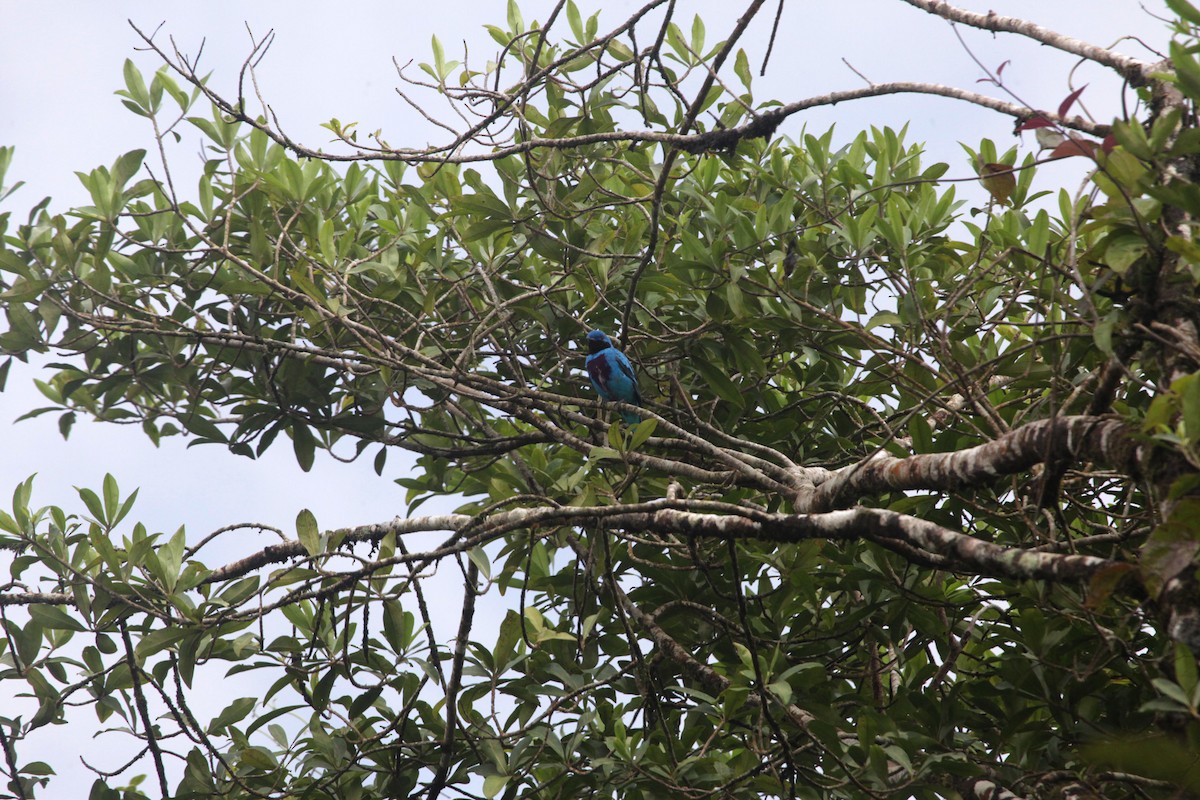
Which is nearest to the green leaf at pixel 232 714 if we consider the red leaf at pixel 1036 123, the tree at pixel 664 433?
the tree at pixel 664 433

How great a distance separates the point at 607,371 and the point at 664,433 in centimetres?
44

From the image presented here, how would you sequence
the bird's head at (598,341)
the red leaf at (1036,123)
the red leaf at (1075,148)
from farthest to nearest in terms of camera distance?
1. the bird's head at (598,341)
2. the red leaf at (1036,123)
3. the red leaf at (1075,148)

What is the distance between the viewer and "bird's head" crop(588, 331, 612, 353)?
5.00 metres

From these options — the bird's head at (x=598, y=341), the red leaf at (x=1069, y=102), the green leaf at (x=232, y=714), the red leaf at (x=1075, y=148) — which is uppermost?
the bird's head at (x=598, y=341)

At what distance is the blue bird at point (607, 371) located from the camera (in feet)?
16.4

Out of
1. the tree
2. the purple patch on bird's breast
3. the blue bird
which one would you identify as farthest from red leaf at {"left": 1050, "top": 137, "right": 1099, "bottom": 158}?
the purple patch on bird's breast

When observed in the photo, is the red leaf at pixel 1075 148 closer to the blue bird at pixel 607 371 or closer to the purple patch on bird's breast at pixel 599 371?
the blue bird at pixel 607 371

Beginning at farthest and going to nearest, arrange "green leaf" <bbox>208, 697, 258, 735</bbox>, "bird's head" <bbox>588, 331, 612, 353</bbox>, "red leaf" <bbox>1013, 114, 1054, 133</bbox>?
"bird's head" <bbox>588, 331, 612, 353</bbox> < "green leaf" <bbox>208, 697, 258, 735</bbox> < "red leaf" <bbox>1013, 114, 1054, 133</bbox>

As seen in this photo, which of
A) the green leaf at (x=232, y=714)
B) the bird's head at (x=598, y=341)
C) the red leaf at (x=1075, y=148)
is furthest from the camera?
the bird's head at (x=598, y=341)

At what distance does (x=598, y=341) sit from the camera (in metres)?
5.02

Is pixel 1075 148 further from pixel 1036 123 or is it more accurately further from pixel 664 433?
pixel 664 433

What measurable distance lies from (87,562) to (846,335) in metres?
3.45

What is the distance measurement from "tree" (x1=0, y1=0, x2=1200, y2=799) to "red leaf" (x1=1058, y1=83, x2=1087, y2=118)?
0.01 meters

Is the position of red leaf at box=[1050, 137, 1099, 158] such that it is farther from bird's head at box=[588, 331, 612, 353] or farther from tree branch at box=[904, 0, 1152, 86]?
bird's head at box=[588, 331, 612, 353]
